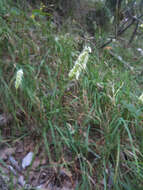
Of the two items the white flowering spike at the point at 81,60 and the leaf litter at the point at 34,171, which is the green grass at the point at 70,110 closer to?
the leaf litter at the point at 34,171

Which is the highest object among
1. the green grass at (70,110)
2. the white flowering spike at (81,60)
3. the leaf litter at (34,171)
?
the white flowering spike at (81,60)

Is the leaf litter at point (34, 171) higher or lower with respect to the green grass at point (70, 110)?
lower

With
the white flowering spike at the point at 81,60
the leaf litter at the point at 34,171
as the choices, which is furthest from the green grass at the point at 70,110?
the white flowering spike at the point at 81,60

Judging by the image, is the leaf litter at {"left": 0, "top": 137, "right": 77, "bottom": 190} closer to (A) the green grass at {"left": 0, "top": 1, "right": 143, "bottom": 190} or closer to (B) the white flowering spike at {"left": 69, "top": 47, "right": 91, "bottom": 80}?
A: (A) the green grass at {"left": 0, "top": 1, "right": 143, "bottom": 190}

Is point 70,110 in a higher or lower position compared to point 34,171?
higher

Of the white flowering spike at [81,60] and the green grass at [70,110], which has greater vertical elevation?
the white flowering spike at [81,60]

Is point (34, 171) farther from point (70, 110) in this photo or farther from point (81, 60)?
point (81, 60)

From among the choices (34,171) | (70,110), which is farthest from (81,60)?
(34,171)

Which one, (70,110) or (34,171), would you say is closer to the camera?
(34,171)

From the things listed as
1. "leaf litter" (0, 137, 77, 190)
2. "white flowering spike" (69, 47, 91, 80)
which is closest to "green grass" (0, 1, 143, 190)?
"leaf litter" (0, 137, 77, 190)
